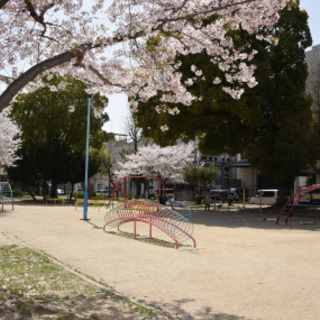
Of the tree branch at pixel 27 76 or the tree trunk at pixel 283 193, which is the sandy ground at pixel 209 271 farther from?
the tree trunk at pixel 283 193

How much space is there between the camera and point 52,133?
3884cm

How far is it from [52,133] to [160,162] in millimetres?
11335

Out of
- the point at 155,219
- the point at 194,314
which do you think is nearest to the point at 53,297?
the point at 194,314

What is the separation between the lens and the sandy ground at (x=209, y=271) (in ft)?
18.7

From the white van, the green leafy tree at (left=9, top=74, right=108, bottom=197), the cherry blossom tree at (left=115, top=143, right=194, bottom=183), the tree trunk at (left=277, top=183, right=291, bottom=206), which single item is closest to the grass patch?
the tree trunk at (left=277, top=183, right=291, bottom=206)

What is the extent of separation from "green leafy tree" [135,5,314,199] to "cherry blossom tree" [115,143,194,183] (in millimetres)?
14638

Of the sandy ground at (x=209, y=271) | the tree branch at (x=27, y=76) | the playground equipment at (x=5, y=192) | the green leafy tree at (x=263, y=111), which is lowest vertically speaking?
the sandy ground at (x=209, y=271)

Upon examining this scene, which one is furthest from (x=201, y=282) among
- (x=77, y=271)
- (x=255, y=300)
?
(x=77, y=271)

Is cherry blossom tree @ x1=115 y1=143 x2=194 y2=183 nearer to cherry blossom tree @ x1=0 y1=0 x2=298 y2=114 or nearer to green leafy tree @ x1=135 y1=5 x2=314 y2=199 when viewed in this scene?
green leafy tree @ x1=135 y1=5 x2=314 y2=199

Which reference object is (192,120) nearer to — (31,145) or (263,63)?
(263,63)

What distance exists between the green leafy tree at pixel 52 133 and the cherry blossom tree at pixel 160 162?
203 inches

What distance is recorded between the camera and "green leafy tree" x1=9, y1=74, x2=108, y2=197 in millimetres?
37125

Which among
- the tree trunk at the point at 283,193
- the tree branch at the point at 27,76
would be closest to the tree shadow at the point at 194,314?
the tree branch at the point at 27,76

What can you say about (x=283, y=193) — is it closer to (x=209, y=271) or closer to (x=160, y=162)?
(x=160, y=162)
